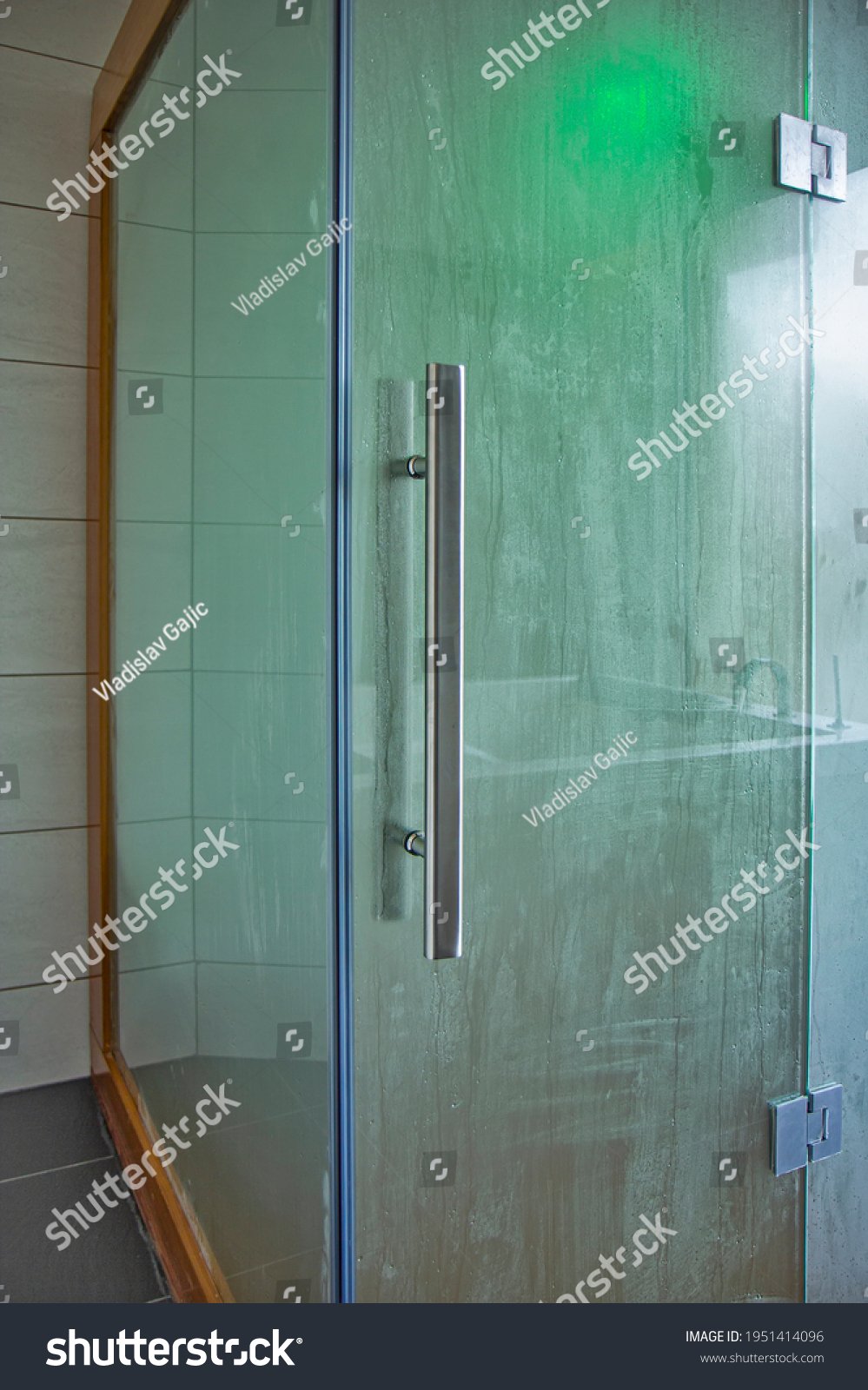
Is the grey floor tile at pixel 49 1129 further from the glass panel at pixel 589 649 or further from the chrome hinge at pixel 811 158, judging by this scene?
the chrome hinge at pixel 811 158

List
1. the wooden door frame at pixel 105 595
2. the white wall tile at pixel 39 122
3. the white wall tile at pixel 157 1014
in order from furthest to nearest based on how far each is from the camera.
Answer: the white wall tile at pixel 39 122, the wooden door frame at pixel 105 595, the white wall tile at pixel 157 1014

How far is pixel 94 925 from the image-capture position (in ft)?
7.80

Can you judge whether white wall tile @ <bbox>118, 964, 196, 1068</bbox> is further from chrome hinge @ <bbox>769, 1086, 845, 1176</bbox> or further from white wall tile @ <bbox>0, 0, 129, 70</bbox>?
white wall tile @ <bbox>0, 0, 129, 70</bbox>

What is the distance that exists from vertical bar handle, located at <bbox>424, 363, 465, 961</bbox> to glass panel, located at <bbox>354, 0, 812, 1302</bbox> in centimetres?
6

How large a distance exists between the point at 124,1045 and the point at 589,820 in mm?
1378

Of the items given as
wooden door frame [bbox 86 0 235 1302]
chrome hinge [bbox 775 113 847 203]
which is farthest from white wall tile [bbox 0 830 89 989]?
chrome hinge [bbox 775 113 847 203]

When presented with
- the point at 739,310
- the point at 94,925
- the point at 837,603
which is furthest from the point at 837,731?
the point at 94,925

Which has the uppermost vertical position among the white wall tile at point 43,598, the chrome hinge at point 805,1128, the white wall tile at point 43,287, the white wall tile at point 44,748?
the white wall tile at point 43,287

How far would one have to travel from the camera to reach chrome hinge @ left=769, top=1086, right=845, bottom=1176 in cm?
142

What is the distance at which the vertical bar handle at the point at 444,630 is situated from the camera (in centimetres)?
99

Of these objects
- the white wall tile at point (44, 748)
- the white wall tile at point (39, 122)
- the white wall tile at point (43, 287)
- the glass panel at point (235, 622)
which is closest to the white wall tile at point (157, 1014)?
the glass panel at point (235, 622)

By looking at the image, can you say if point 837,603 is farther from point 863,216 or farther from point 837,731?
point 863,216

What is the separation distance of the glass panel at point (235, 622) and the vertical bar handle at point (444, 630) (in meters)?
0.11

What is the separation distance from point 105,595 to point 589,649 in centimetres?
135
